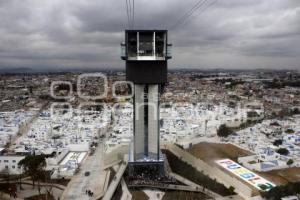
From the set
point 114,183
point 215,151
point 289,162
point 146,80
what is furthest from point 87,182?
point 289,162

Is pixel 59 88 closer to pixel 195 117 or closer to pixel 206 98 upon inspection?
pixel 206 98

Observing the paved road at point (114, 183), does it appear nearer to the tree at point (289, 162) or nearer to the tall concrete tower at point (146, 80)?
the tall concrete tower at point (146, 80)

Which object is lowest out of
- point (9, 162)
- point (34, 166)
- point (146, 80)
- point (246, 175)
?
point (246, 175)

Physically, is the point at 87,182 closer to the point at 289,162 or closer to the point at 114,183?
the point at 114,183

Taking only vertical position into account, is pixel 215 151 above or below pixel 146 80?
below

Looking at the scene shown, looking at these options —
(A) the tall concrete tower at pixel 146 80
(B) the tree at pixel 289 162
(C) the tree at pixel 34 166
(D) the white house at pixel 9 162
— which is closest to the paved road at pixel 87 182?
(C) the tree at pixel 34 166
